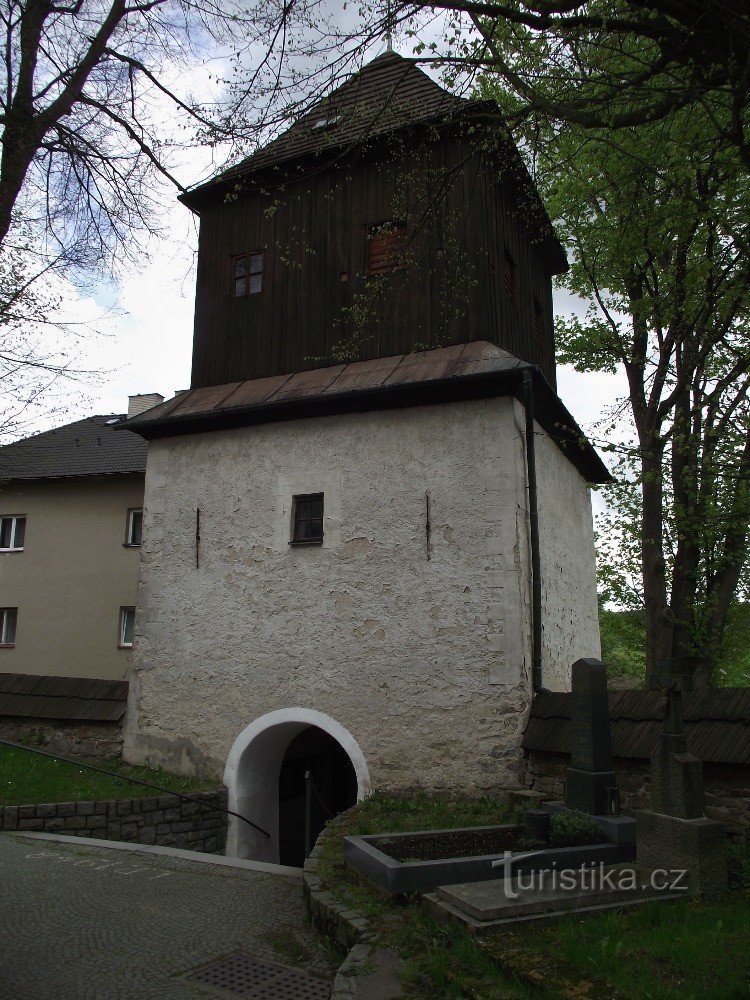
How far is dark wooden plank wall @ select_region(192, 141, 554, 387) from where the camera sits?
1032cm

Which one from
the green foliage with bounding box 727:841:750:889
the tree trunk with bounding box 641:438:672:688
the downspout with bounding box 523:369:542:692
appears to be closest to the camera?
the green foliage with bounding box 727:841:750:889

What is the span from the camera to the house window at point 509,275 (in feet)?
36.3

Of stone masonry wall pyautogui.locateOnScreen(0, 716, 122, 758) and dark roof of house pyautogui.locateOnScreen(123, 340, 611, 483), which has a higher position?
dark roof of house pyautogui.locateOnScreen(123, 340, 611, 483)

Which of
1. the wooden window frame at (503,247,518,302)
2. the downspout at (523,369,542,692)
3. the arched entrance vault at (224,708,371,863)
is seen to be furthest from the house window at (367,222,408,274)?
the arched entrance vault at (224,708,371,863)

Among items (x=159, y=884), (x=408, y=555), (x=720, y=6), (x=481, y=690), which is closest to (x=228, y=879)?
(x=159, y=884)

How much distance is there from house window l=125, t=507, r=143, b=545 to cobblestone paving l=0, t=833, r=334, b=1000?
27.9ft

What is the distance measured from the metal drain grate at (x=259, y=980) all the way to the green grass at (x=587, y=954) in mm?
536

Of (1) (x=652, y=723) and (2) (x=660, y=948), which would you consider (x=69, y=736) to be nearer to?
(1) (x=652, y=723)

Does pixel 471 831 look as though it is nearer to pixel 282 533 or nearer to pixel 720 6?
pixel 282 533

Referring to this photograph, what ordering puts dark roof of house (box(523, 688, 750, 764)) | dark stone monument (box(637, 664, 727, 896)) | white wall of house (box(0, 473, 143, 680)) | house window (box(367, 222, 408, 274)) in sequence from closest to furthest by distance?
dark stone monument (box(637, 664, 727, 896)), dark roof of house (box(523, 688, 750, 764)), house window (box(367, 222, 408, 274)), white wall of house (box(0, 473, 143, 680))

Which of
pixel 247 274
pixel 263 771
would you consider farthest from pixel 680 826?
pixel 247 274

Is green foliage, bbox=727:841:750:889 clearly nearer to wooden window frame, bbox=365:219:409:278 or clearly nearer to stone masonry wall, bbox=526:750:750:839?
stone masonry wall, bbox=526:750:750:839

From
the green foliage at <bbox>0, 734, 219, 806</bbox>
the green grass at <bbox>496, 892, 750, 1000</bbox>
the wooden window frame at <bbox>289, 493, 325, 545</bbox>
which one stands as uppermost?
the wooden window frame at <bbox>289, 493, 325, 545</bbox>

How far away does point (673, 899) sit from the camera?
5.16 metres
